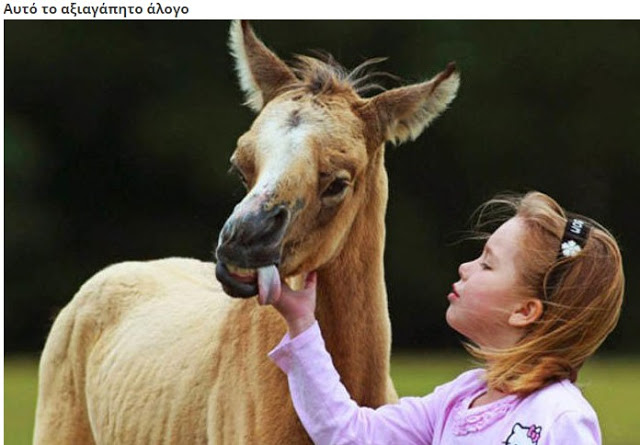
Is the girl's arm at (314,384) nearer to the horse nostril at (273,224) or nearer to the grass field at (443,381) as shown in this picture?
the horse nostril at (273,224)

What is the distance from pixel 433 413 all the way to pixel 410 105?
1239 mm

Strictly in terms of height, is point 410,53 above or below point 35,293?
above

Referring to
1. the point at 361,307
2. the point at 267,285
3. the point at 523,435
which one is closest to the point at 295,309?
the point at 267,285

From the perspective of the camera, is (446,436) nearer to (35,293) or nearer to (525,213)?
(525,213)

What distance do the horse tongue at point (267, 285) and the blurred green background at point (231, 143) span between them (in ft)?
44.2

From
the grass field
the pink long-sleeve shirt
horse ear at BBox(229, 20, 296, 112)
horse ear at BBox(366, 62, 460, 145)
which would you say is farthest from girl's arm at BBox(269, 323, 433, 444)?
the grass field

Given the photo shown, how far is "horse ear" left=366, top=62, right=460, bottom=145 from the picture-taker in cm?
496

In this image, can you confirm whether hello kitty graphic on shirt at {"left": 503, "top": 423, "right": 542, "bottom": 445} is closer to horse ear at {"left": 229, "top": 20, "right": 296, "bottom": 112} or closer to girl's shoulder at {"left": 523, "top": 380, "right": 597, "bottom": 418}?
girl's shoulder at {"left": 523, "top": 380, "right": 597, "bottom": 418}

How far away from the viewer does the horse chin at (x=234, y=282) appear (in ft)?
13.8

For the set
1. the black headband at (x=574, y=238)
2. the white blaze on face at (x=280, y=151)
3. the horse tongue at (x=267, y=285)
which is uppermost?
the white blaze on face at (x=280, y=151)

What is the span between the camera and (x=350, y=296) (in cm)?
496

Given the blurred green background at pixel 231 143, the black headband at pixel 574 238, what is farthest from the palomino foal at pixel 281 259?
the blurred green background at pixel 231 143

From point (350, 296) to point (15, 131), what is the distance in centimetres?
1457
